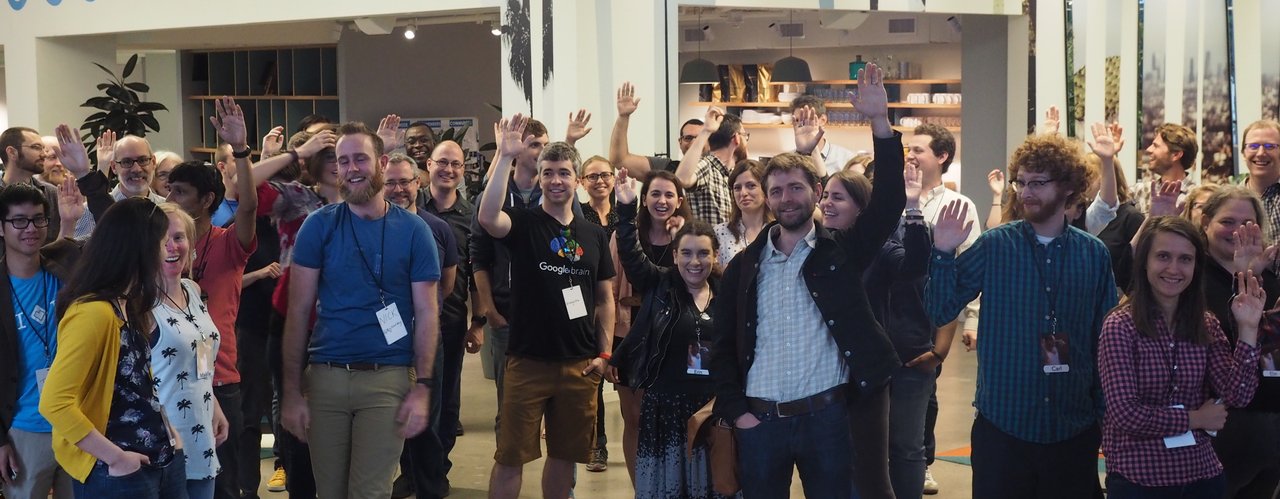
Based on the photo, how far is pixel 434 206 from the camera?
567cm

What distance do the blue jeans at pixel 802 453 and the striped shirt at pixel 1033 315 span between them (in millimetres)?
431

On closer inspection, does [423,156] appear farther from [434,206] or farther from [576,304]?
[576,304]

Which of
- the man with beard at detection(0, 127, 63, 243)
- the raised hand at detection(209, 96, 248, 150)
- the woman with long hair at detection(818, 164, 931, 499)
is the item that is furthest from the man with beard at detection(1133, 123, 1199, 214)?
the man with beard at detection(0, 127, 63, 243)

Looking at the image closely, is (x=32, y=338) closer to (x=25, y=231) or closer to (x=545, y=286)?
(x=25, y=231)

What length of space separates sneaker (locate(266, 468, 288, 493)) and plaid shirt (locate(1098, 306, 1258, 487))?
3512mm

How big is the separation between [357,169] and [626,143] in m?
2.49

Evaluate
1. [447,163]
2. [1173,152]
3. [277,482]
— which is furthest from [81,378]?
[1173,152]

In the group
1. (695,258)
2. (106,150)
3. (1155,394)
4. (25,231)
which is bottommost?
(1155,394)

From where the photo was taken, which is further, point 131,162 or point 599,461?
point 599,461

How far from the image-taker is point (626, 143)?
6332mm

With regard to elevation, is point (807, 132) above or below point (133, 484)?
above

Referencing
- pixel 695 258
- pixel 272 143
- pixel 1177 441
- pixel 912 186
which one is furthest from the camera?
pixel 272 143

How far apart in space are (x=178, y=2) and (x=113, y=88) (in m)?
1.44

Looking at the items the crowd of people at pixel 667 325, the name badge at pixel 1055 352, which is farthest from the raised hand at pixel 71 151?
the name badge at pixel 1055 352
